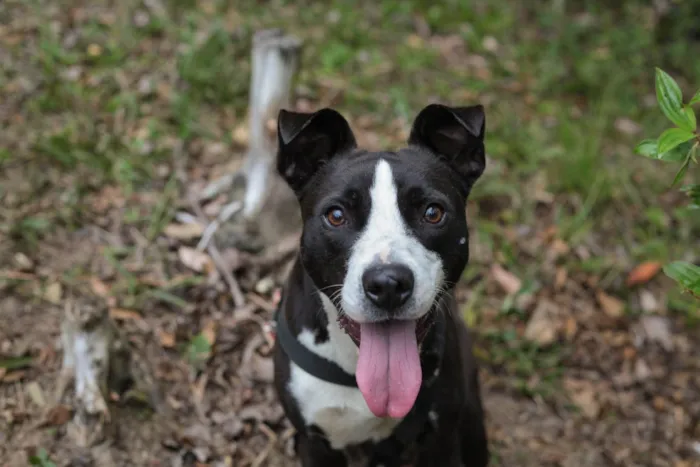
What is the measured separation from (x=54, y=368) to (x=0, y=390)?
0.83ft

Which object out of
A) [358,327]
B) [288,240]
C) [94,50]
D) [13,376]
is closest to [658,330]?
[288,240]

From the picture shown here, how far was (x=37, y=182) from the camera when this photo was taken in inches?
175

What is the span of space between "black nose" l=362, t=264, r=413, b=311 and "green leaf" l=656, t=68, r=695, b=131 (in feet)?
2.97

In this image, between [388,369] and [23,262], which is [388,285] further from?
[23,262]

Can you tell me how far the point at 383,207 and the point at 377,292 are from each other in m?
0.33

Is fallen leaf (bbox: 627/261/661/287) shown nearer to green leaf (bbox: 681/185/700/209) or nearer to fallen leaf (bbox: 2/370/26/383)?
green leaf (bbox: 681/185/700/209)

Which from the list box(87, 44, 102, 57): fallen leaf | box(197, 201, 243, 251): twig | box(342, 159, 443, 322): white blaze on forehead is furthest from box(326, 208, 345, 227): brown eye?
box(87, 44, 102, 57): fallen leaf

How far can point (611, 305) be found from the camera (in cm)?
482

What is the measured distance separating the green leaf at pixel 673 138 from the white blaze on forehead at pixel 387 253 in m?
0.81

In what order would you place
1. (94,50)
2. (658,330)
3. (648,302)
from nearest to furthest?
(658,330), (648,302), (94,50)

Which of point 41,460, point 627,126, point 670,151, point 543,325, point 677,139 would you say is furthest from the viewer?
point 627,126

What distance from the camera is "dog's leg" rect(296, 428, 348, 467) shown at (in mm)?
2896

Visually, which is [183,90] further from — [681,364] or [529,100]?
[681,364]

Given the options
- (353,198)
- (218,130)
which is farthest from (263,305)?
(353,198)
